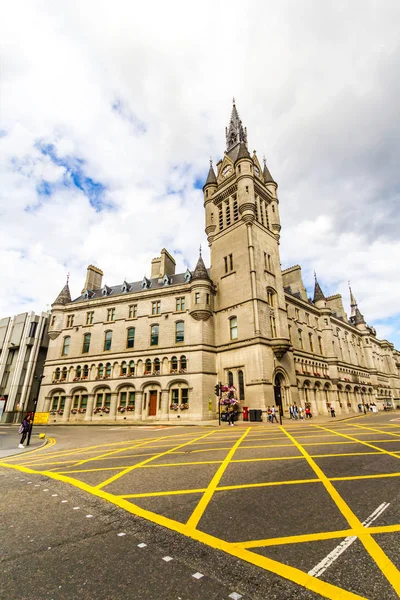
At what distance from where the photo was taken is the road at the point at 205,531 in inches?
120

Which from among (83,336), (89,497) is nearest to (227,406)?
(83,336)

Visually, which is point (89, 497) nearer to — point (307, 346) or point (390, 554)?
point (390, 554)

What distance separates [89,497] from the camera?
593 cm

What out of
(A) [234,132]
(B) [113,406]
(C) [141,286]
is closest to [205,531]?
(B) [113,406]

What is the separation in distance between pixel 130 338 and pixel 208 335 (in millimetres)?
9476

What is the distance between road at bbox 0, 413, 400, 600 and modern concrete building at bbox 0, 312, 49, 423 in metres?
36.8

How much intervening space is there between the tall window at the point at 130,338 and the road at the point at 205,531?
2524 cm

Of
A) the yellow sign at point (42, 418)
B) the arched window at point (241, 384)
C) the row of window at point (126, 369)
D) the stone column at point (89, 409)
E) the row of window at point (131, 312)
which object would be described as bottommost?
the yellow sign at point (42, 418)

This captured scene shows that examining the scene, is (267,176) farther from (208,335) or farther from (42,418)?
(42,418)

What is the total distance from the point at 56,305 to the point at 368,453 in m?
38.0

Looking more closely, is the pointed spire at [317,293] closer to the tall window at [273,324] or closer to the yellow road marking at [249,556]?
the tall window at [273,324]

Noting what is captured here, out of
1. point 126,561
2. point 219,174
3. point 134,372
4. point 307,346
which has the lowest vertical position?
point 126,561

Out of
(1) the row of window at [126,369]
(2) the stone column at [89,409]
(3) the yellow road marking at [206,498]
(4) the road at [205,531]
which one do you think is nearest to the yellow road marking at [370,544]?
Result: (4) the road at [205,531]

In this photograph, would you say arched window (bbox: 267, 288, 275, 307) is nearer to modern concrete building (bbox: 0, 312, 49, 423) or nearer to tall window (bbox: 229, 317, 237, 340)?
tall window (bbox: 229, 317, 237, 340)
